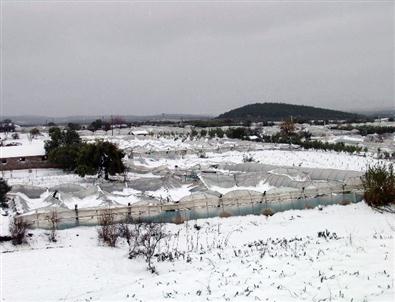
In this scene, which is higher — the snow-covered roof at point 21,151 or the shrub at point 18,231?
the snow-covered roof at point 21,151

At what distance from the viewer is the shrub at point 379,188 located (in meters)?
17.6

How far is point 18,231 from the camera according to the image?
1398 centimetres

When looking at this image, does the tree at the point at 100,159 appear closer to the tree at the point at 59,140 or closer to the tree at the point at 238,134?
the tree at the point at 59,140

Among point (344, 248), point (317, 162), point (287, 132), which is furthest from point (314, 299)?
point (287, 132)

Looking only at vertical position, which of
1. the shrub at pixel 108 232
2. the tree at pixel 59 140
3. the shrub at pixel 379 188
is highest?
the tree at pixel 59 140

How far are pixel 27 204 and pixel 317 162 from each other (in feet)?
67.6

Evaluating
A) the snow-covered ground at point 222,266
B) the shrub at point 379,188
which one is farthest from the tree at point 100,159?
the shrub at point 379,188

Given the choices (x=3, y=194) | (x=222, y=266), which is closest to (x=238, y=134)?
(x=3, y=194)

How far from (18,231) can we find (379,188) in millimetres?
13766

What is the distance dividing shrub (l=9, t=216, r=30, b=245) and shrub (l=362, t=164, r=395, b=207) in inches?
527

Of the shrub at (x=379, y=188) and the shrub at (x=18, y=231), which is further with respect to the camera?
the shrub at (x=379, y=188)

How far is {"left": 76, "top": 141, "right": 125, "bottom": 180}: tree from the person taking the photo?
80.6 feet

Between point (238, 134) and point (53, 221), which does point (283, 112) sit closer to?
point (238, 134)

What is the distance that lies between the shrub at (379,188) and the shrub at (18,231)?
43.9 ft
